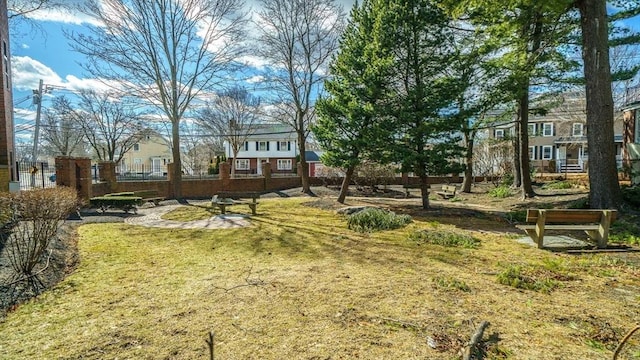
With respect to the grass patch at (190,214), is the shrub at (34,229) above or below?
above

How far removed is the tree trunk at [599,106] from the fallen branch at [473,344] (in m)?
8.46

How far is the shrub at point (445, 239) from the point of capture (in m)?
7.07

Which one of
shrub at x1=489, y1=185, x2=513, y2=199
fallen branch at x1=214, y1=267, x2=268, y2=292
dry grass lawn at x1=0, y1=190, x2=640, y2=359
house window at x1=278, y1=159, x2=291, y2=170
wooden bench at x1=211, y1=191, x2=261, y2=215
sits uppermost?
house window at x1=278, y1=159, x2=291, y2=170

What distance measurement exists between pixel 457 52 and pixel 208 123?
107 ft

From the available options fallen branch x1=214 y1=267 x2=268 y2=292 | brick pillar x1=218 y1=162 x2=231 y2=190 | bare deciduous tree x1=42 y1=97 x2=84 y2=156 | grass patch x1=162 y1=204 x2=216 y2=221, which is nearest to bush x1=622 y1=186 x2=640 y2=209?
fallen branch x1=214 y1=267 x2=268 y2=292

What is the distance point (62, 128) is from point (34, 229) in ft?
136

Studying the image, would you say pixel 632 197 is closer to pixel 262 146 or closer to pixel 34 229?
pixel 34 229

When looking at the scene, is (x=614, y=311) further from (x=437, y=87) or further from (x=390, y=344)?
(x=437, y=87)

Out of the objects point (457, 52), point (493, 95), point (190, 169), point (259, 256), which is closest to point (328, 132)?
point (457, 52)

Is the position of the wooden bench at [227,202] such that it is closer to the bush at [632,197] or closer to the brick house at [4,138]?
the brick house at [4,138]

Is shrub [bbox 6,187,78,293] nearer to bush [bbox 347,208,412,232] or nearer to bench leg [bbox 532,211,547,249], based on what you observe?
bush [bbox 347,208,412,232]

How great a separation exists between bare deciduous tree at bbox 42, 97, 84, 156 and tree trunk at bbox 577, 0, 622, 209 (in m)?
39.0

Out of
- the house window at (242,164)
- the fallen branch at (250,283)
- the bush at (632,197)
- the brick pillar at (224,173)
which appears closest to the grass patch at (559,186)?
the bush at (632,197)

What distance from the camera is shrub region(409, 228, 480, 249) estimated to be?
707 centimetres
